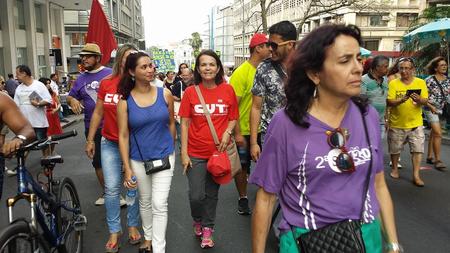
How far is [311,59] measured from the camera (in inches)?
73.8

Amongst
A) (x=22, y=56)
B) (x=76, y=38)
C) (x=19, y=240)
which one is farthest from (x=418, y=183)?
(x=76, y=38)

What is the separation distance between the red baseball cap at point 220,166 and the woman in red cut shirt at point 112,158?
810mm

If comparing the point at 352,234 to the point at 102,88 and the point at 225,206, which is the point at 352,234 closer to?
the point at 102,88

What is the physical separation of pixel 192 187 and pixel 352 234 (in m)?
2.42

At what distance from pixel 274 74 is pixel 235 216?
6.04ft

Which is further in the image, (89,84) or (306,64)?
(89,84)

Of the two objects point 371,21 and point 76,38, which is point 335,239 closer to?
point 76,38

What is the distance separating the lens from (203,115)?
4.01 meters

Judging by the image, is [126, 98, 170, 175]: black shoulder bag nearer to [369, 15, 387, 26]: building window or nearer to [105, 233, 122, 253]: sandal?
[105, 233, 122, 253]: sandal

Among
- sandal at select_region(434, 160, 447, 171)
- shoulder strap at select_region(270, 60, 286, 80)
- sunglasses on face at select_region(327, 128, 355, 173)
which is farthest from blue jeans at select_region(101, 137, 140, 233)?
sandal at select_region(434, 160, 447, 171)

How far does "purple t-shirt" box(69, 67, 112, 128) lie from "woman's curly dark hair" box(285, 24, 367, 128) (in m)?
3.37

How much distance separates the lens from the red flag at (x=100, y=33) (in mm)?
6680

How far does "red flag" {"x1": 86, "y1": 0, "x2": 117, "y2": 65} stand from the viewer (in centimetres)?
668

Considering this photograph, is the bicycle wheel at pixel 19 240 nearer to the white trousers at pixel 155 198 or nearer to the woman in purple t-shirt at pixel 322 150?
the white trousers at pixel 155 198
